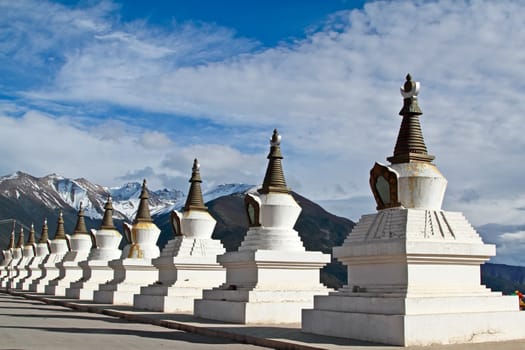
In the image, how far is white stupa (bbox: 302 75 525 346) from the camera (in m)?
14.3

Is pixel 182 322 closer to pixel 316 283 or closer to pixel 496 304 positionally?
pixel 316 283

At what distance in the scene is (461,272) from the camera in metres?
15.6

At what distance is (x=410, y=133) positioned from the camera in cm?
1664

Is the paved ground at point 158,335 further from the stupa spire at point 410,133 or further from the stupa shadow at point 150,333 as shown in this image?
the stupa spire at point 410,133

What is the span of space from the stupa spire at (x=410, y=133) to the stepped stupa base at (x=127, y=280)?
18787 millimetres

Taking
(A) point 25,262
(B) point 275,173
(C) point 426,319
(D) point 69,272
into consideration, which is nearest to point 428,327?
(C) point 426,319

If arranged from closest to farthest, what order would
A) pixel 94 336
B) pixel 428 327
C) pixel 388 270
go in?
1. pixel 428 327
2. pixel 388 270
3. pixel 94 336

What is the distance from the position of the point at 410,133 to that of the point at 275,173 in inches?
289

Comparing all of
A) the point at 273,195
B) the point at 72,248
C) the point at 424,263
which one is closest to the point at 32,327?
the point at 273,195

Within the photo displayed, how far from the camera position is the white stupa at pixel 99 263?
38.8 m

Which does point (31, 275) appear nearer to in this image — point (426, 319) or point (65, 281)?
point (65, 281)

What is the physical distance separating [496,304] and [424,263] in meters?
1.84

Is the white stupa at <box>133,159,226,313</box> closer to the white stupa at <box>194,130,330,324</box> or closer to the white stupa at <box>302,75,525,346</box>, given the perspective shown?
the white stupa at <box>194,130,330,324</box>

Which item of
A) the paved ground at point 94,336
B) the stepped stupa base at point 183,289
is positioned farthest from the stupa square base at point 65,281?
the paved ground at point 94,336
